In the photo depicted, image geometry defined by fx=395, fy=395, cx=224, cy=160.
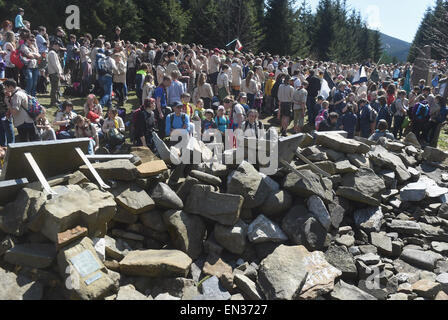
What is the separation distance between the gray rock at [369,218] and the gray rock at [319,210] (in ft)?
4.16

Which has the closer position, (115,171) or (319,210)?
(115,171)

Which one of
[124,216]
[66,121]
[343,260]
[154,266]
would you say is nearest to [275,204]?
[343,260]

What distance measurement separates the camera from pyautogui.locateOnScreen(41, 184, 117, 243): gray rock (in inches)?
225

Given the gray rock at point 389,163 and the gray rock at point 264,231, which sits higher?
the gray rock at point 389,163

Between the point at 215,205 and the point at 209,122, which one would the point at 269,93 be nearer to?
the point at 209,122

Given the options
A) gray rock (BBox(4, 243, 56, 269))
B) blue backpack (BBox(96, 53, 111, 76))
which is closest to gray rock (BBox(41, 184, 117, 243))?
gray rock (BBox(4, 243, 56, 269))

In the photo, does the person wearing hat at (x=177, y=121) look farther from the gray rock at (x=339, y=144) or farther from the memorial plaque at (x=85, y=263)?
the memorial plaque at (x=85, y=263)

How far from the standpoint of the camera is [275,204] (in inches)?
316

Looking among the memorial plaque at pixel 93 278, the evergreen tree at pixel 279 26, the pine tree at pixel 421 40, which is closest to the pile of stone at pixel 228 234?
the memorial plaque at pixel 93 278

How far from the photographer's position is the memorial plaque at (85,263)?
558 centimetres

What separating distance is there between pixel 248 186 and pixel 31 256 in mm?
3976

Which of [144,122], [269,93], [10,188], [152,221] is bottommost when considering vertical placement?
[152,221]

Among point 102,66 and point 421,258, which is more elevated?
point 102,66
